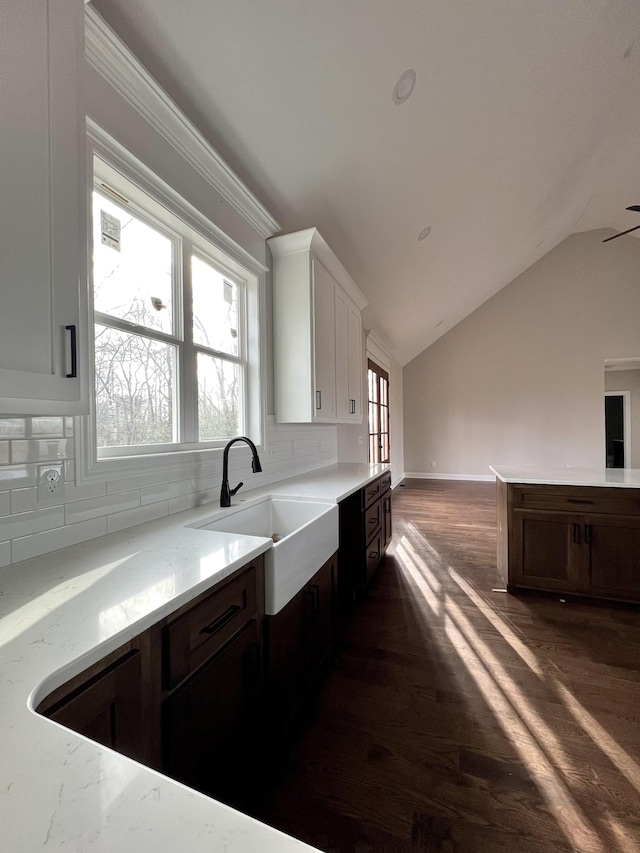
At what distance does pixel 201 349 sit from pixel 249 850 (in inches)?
76.1

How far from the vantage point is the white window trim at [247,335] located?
1.26 meters

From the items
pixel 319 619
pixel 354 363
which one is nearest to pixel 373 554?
pixel 319 619

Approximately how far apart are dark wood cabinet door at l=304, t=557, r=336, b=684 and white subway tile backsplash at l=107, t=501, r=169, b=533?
718 millimetres

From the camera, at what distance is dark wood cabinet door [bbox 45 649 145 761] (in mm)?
624

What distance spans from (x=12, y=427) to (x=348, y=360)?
2.67 meters

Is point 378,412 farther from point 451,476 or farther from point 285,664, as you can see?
point 285,664

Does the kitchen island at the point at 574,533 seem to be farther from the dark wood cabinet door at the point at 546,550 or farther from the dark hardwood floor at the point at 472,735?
the dark hardwood floor at the point at 472,735

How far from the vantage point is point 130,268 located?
158 cm

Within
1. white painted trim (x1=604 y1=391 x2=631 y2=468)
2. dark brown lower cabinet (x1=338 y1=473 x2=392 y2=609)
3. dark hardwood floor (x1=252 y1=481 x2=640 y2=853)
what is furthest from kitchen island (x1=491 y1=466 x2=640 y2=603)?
white painted trim (x1=604 y1=391 x2=631 y2=468)

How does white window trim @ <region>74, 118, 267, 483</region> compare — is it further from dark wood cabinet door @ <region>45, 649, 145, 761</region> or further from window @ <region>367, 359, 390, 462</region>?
window @ <region>367, 359, 390, 462</region>

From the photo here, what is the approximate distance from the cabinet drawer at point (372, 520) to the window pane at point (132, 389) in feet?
4.87

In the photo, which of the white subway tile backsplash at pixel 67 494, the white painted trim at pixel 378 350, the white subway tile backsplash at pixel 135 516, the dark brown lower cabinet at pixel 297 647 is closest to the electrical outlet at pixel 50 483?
the white subway tile backsplash at pixel 67 494

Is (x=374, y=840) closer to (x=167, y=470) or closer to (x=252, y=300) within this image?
(x=167, y=470)

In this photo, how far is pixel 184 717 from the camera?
0.86 m
